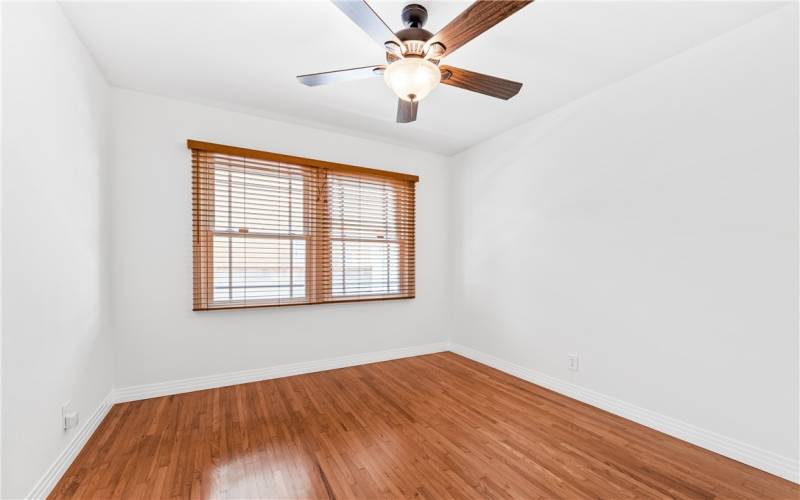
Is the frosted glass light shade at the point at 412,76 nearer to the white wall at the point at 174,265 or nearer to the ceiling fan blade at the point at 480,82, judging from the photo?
the ceiling fan blade at the point at 480,82

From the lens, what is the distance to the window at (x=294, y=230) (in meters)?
3.06

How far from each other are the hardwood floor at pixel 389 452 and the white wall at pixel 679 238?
16.0 inches

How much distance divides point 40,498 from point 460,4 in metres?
3.26

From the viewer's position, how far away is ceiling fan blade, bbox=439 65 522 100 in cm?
191

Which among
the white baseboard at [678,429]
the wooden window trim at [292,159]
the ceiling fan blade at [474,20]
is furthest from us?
the wooden window trim at [292,159]

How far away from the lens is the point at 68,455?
6.18 feet

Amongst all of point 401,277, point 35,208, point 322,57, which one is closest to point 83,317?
point 35,208

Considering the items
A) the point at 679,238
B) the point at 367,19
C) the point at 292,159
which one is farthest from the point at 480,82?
the point at 292,159

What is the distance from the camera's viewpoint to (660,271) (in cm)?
234

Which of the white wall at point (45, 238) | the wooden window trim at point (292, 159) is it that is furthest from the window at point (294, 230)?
the white wall at point (45, 238)

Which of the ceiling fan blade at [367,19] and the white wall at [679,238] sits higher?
the ceiling fan blade at [367,19]

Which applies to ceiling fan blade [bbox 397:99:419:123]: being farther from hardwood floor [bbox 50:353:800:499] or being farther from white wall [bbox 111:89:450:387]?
hardwood floor [bbox 50:353:800:499]

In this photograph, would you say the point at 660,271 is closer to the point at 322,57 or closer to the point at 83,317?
the point at 322,57

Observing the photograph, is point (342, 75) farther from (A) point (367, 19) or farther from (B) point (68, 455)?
(B) point (68, 455)
